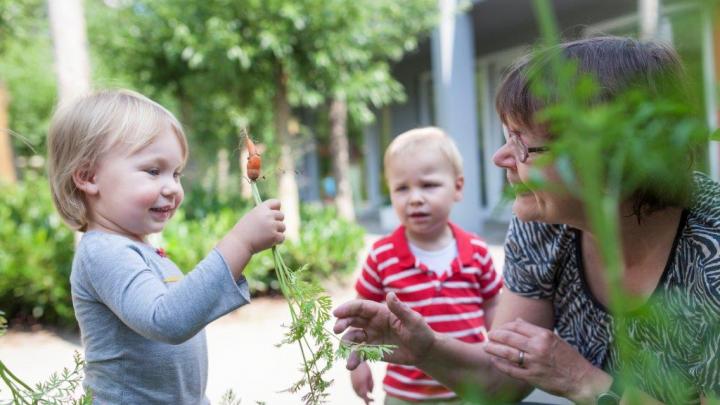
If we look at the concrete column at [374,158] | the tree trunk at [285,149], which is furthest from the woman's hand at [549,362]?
the concrete column at [374,158]

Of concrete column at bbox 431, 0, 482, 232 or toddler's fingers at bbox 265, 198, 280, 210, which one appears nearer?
toddler's fingers at bbox 265, 198, 280, 210

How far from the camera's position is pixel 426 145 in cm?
268

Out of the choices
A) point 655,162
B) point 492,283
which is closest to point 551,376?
point 492,283

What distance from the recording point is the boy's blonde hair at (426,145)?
8.79 ft

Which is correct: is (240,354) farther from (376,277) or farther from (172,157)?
(172,157)

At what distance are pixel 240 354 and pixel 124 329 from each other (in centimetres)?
406

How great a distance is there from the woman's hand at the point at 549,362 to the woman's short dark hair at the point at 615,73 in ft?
1.25

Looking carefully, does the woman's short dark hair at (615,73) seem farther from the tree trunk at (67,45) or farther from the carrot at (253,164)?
the tree trunk at (67,45)

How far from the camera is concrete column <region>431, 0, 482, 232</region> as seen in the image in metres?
10.7

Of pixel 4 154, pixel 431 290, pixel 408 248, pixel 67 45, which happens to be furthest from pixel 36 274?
pixel 4 154

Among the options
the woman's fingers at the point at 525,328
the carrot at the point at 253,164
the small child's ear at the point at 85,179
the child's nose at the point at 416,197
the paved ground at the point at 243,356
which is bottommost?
the paved ground at the point at 243,356

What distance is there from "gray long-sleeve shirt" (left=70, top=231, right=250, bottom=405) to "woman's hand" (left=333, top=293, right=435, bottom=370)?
0.99ft

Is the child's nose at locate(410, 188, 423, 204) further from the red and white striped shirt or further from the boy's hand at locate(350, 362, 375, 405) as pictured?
the boy's hand at locate(350, 362, 375, 405)

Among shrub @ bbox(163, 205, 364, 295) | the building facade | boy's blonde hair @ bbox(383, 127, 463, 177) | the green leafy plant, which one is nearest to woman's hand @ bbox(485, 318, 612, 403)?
the green leafy plant
